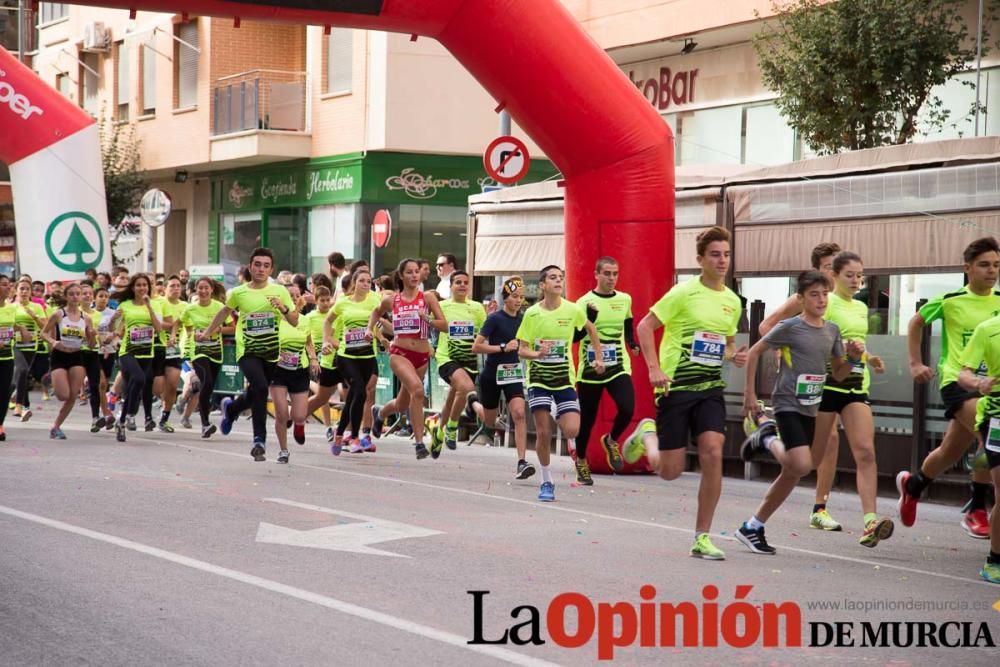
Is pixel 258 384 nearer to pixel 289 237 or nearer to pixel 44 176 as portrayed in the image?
pixel 44 176

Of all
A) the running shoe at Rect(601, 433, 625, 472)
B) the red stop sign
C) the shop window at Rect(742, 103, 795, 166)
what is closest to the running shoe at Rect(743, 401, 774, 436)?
the running shoe at Rect(601, 433, 625, 472)

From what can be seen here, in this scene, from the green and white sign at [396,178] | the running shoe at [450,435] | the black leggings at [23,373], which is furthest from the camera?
the green and white sign at [396,178]

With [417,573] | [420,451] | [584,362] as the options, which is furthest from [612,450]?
[417,573]

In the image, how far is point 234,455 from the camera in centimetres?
1631

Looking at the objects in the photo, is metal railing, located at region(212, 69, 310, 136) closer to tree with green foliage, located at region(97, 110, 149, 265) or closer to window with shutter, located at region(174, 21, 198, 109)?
window with shutter, located at region(174, 21, 198, 109)

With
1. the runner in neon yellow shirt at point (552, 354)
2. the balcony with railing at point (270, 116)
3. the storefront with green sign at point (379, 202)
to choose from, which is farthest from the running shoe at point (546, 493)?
the balcony with railing at point (270, 116)

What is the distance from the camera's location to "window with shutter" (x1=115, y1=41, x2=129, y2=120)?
42250mm

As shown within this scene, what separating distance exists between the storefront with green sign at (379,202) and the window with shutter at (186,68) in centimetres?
372

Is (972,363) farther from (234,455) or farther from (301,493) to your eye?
(234,455)

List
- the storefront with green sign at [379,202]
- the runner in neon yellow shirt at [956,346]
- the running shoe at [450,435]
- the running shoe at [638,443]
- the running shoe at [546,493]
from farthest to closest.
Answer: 1. the storefront with green sign at [379,202]
2. the running shoe at [450,435]
3. the running shoe at [546,493]
4. the running shoe at [638,443]
5. the runner in neon yellow shirt at [956,346]

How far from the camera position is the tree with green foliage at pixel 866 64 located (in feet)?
62.6

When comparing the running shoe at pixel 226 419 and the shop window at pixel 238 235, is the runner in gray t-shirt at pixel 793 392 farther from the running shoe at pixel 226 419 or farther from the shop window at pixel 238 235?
the shop window at pixel 238 235

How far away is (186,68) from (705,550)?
31.6m

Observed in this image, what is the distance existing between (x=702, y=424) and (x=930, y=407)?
5126 millimetres
